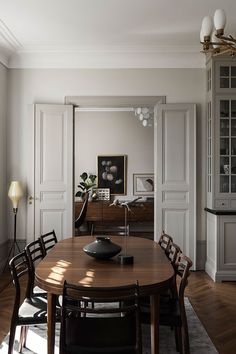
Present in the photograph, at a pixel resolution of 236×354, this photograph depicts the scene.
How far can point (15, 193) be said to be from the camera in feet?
17.3

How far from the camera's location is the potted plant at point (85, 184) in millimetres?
8617

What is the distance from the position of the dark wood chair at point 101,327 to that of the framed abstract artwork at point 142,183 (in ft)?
21.4

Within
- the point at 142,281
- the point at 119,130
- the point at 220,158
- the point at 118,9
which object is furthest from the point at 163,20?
the point at 119,130

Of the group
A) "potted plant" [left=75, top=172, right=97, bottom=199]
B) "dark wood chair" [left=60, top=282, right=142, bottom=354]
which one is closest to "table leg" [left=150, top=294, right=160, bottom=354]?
"dark wood chair" [left=60, top=282, right=142, bottom=354]

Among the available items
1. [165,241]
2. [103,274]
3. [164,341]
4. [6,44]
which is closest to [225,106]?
[165,241]

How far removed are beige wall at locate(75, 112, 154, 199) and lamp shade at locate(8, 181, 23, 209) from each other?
3.68 m

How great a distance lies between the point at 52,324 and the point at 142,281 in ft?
2.04

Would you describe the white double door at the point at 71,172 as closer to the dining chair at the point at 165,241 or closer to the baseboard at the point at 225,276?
the baseboard at the point at 225,276

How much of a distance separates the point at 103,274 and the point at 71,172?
315 centimetres

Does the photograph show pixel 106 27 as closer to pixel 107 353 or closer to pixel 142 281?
pixel 142 281

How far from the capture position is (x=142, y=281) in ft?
7.57

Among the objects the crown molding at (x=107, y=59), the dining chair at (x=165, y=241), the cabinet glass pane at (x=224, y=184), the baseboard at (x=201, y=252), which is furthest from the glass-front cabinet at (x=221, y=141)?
the dining chair at (x=165, y=241)

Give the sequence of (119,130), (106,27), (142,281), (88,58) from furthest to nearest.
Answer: (119,130) → (88,58) → (106,27) → (142,281)

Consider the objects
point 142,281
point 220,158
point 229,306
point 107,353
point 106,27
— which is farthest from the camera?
point 220,158
